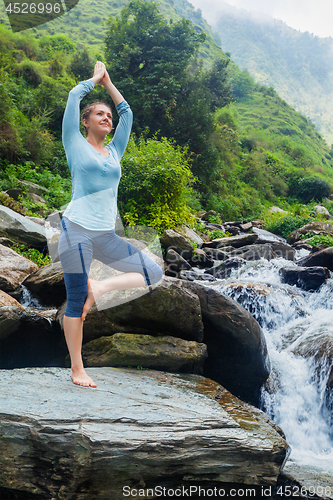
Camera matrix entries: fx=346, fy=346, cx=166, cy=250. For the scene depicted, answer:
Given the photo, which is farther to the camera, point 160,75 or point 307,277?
point 160,75

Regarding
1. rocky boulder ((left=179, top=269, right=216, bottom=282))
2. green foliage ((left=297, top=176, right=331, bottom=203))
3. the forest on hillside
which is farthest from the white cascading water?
green foliage ((left=297, top=176, right=331, bottom=203))

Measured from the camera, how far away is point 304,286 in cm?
865

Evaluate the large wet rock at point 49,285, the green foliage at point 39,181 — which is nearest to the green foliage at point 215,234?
the green foliage at point 39,181

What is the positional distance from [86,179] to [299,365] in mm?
4586

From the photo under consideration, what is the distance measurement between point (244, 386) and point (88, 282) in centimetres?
314

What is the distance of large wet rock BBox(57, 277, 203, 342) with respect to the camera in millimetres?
4172

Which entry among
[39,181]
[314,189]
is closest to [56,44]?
[39,181]

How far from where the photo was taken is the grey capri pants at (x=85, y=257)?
2.53 m

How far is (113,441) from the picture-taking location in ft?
7.80

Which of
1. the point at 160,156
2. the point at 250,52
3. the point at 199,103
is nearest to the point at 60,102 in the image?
the point at 199,103

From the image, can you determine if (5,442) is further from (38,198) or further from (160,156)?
(38,198)

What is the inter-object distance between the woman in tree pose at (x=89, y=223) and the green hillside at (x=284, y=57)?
108497 millimetres

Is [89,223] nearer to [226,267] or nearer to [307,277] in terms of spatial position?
[307,277]

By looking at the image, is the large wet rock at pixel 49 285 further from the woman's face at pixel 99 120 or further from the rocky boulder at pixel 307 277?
the rocky boulder at pixel 307 277
